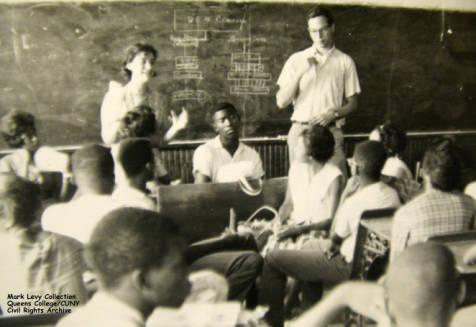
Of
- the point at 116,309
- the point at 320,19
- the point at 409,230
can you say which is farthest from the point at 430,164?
the point at 116,309

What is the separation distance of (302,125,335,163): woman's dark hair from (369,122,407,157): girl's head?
0.82 ft

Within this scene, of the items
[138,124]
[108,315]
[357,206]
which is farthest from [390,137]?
[108,315]

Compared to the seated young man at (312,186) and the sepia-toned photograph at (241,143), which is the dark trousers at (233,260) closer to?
the sepia-toned photograph at (241,143)

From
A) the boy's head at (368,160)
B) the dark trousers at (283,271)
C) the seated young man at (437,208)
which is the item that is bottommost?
the dark trousers at (283,271)

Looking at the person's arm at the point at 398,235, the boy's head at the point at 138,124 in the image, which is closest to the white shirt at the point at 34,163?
the boy's head at the point at 138,124

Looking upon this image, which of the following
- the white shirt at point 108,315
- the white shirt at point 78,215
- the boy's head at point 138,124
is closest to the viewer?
the white shirt at point 108,315

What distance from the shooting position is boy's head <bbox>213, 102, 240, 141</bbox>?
2096 millimetres

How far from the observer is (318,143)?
6.24 ft

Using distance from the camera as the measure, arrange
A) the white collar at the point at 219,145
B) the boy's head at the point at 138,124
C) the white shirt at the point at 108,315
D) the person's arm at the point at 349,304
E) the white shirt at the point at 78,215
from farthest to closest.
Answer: the white collar at the point at 219,145
the boy's head at the point at 138,124
the white shirt at the point at 78,215
the person's arm at the point at 349,304
the white shirt at the point at 108,315

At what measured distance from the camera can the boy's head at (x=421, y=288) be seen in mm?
1089

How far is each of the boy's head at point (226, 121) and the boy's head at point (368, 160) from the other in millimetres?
504

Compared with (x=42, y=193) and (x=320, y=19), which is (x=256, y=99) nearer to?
(x=320, y=19)

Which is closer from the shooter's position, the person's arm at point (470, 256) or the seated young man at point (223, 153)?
the person's arm at point (470, 256)

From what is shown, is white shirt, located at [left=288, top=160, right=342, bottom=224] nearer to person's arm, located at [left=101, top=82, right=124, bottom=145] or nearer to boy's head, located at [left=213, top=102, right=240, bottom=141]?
boy's head, located at [left=213, top=102, right=240, bottom=141]
